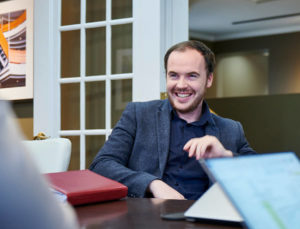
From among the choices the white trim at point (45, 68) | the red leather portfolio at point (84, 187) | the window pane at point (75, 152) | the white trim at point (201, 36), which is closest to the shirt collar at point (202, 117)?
the red leather portfolio at point (84, 187)

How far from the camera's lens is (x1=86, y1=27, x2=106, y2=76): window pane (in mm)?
3287

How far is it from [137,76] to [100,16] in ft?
1.85

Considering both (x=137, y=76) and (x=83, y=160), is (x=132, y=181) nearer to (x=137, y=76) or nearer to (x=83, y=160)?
(x=137, y=76)

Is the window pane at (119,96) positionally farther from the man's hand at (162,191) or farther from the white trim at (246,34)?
the white trim at (246,34)

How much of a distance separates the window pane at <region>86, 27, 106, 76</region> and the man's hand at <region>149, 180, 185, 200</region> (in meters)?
1.72

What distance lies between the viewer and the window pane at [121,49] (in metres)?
3.14

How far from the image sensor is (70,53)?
342cm

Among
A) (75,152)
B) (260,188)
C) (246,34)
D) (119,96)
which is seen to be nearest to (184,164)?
(119,96)

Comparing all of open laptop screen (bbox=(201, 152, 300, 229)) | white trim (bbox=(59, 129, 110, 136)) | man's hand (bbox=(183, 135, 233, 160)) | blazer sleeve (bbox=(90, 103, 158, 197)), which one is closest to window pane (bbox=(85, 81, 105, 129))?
white trim (bbox=(59, 129, 110, 136))

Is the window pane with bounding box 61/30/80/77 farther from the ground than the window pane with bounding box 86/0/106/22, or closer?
closer

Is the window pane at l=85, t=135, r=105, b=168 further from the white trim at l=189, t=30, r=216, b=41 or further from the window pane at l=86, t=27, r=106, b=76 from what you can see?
the white trim at l=189, t=30, r=216, b=41

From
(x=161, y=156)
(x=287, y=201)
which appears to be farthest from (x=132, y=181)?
(x=287, y=201)

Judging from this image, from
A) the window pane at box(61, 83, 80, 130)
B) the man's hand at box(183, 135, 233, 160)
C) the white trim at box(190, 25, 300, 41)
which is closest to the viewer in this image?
the man's hand at box(183, 135, 233, 160)

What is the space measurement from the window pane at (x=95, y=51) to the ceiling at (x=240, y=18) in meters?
4.98
